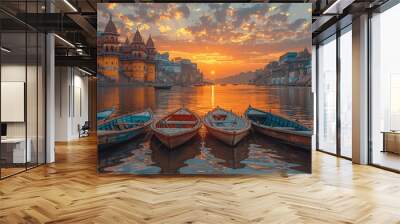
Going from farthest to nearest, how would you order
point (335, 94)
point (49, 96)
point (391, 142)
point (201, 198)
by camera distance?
point (335, 94), point (49, 96), point (391, 142), point (201, 198)

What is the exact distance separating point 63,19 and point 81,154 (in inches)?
143

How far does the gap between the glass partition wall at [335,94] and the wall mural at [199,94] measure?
2.74 meters

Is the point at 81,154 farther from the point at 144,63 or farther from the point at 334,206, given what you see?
the point at 334,206

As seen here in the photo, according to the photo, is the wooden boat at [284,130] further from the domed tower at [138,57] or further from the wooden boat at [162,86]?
the domed tower at [138,57]

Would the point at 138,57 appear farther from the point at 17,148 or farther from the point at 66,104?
the point at 66,104

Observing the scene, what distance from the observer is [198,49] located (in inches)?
253

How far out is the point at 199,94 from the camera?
641 centimetres

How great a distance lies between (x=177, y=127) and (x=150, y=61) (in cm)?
127

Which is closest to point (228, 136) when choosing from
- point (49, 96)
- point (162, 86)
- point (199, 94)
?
point (199, 94)

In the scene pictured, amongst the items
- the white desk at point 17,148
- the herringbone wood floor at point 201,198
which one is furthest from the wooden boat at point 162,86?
the white desk at point 17,148

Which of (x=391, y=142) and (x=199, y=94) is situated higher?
(x=199, y=94)

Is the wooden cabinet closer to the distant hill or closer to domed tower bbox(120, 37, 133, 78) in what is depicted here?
the distant hill

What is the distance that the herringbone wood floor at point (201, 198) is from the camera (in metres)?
3.85

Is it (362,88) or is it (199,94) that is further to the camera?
(362,88)
